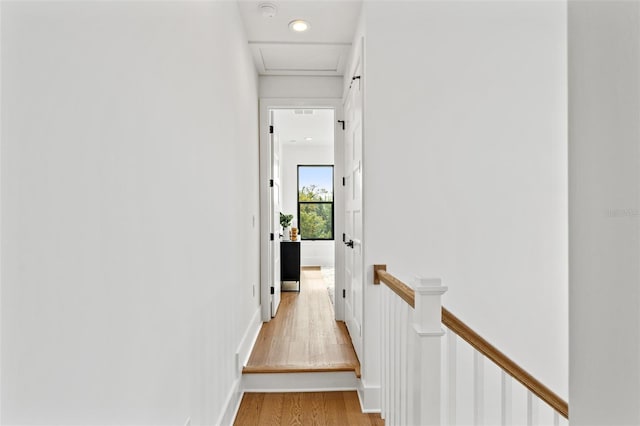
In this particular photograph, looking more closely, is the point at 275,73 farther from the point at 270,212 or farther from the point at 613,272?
the point at 613,272

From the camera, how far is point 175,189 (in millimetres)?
1308

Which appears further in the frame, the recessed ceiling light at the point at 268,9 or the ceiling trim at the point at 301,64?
the ceiling trim at the point at 301,64

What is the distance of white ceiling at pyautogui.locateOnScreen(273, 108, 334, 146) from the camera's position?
541 centimetres

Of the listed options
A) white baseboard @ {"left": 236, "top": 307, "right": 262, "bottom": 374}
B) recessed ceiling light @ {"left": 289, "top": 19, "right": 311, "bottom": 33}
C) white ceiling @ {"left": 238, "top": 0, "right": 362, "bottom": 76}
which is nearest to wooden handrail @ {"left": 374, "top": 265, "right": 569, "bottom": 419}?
white baseboard @ {"left": 236, "top": 307, "right": 262, "bottom": 374}

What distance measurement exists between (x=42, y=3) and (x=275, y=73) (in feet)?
10.9

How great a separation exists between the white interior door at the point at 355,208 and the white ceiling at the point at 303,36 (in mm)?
361

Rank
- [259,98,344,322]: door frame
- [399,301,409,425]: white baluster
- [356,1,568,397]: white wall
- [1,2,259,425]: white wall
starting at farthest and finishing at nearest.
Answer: [259,98,344,322]: door frame
[356,1,568,397]: white wall
[399,301,409,425]: white baluster
[1,2,259,425]: white wall

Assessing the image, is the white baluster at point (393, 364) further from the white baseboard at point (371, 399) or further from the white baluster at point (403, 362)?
the white baseboard at point (371, 399)

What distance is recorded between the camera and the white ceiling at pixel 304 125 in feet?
17.8

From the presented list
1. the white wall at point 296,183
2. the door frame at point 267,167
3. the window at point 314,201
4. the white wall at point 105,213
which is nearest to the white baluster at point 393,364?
the white wall at point 105,213

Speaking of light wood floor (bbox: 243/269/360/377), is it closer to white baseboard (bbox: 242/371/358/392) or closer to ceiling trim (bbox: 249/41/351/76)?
white baseboard (bbox: 242/371/358/392)

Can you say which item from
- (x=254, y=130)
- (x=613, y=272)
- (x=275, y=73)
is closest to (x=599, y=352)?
(x=613, y=272)

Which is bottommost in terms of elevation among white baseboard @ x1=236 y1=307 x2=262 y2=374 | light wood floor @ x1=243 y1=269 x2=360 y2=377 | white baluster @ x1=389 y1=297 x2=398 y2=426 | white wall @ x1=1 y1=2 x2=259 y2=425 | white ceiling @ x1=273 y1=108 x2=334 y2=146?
light wood floor @ x1=243 y1=269 x2=360 y2=377

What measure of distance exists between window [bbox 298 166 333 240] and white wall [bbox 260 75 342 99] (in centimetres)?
418
